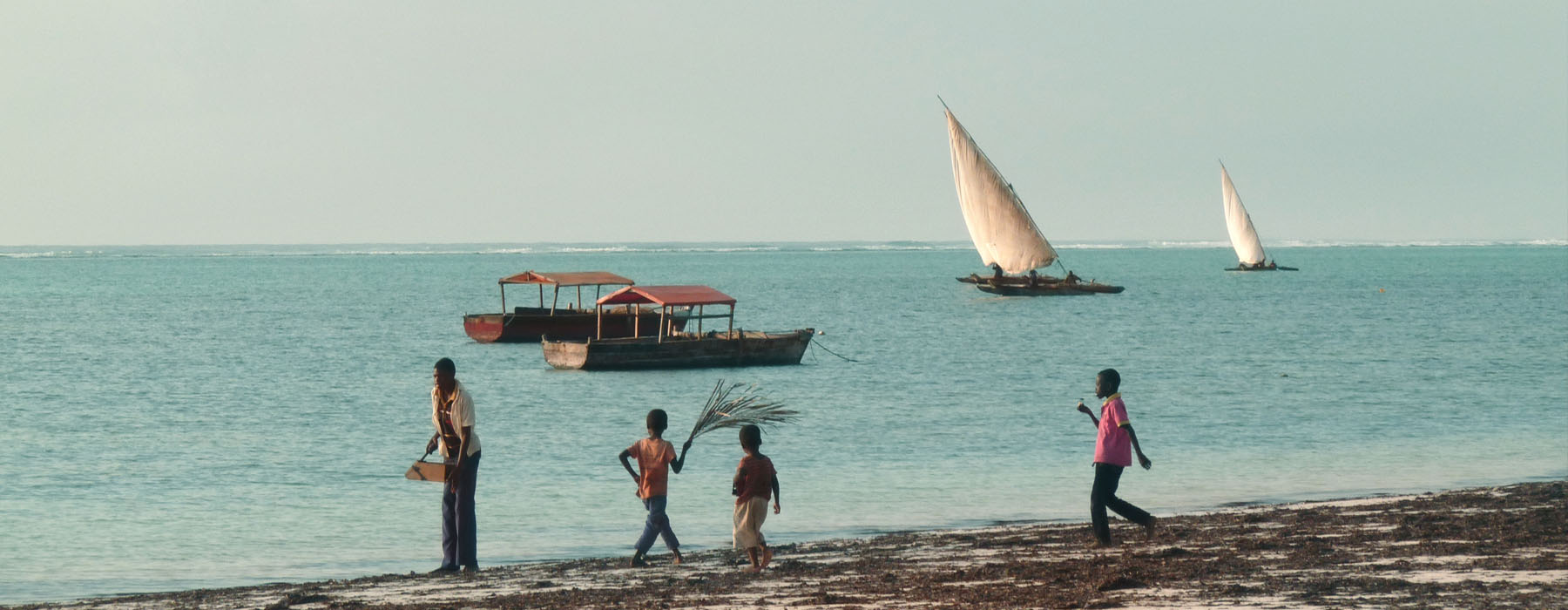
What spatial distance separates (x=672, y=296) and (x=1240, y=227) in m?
107

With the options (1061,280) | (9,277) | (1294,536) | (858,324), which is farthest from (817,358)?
(9,277)

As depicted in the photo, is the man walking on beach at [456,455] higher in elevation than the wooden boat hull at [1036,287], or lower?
higher

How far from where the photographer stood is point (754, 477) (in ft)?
39.7

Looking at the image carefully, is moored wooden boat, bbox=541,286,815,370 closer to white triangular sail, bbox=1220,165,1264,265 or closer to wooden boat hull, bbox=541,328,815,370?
wooden boat hull, bbox=541,328,815,370

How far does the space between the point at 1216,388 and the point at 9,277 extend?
174 m

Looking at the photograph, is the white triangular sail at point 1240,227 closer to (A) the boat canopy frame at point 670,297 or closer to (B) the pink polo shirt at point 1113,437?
(A) the boat canopy frame at point 670,297

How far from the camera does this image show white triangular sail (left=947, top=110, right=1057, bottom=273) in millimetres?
86188

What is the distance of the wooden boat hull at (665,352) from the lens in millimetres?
44875

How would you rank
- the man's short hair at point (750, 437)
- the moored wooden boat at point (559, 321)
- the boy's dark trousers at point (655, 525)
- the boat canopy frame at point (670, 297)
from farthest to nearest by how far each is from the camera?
1. the moored wooden boat at point (559, 321)
2. the boat canopy frame at point (670, 297)
3. the boy's dark trousers at point (655, 525)
4. the man's short hair at point (750, 437)

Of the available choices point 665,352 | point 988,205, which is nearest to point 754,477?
point 665,352

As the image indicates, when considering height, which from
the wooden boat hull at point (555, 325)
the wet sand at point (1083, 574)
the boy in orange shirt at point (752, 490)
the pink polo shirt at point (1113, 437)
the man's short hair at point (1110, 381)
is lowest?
the wooden boat hull at point (555, 325)

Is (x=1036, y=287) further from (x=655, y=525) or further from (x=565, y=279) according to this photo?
(x=655, y=525)

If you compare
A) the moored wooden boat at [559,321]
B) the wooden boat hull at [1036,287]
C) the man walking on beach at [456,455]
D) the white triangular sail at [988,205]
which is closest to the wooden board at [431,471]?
the man walking on beach at [456,455]

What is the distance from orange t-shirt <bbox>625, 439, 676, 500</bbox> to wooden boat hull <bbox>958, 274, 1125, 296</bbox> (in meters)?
84.2
